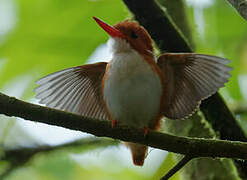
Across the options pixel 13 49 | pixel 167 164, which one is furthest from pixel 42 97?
pixel 167 164

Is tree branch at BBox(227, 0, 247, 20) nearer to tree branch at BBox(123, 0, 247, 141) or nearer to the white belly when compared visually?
the white belly

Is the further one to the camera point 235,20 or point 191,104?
point 235,20

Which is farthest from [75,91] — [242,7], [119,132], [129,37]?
[242,7]

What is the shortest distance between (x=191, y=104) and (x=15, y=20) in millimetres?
2390

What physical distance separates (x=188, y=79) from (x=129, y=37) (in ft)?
1.85

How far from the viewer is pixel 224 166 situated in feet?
10.8

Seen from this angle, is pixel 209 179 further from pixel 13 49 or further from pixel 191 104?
pixel 13 49

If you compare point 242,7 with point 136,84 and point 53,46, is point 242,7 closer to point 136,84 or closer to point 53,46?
point 136,84

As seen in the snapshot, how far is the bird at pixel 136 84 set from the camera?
2.82m

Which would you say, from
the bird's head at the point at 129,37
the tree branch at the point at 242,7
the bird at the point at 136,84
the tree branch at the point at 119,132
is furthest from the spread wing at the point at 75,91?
the tree branch at the point at 242,7

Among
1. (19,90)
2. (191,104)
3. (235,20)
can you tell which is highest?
(19,90)

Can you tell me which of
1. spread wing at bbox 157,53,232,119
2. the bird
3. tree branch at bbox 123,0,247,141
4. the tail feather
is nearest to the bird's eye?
the bird

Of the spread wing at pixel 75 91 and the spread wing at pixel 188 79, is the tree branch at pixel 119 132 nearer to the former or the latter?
the spread wing at pixel 188 79

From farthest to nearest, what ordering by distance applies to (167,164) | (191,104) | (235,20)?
(235,20) → (167,164) → (191,104)
